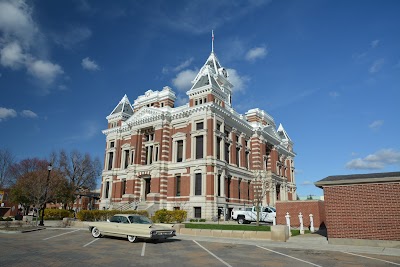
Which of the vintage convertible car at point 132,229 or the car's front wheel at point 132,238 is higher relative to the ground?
the vintage convertible car at point 132,229

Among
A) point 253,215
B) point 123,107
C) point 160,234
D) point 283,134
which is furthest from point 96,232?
point 283,134

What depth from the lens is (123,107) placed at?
5334 cm

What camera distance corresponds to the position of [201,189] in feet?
122

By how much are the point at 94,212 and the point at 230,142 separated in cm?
2099

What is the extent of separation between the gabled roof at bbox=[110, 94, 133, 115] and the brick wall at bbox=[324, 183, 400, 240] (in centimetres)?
4275

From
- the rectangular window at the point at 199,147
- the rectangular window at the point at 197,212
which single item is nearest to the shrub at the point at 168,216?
the rectangular window at the point at 197,212

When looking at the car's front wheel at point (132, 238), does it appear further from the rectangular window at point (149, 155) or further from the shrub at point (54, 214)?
the shrub at point (54, 214)

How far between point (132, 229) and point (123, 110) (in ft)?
128

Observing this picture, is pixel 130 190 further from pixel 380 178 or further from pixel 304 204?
pixel 380 178

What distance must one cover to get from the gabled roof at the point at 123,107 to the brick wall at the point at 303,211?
116ft

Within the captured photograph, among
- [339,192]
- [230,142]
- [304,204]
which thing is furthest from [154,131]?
[339,192]

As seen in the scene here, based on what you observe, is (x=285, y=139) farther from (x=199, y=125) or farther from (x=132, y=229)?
(x=132, y=229)

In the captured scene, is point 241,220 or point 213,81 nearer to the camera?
point 241,220

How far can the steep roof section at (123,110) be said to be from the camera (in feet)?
173
